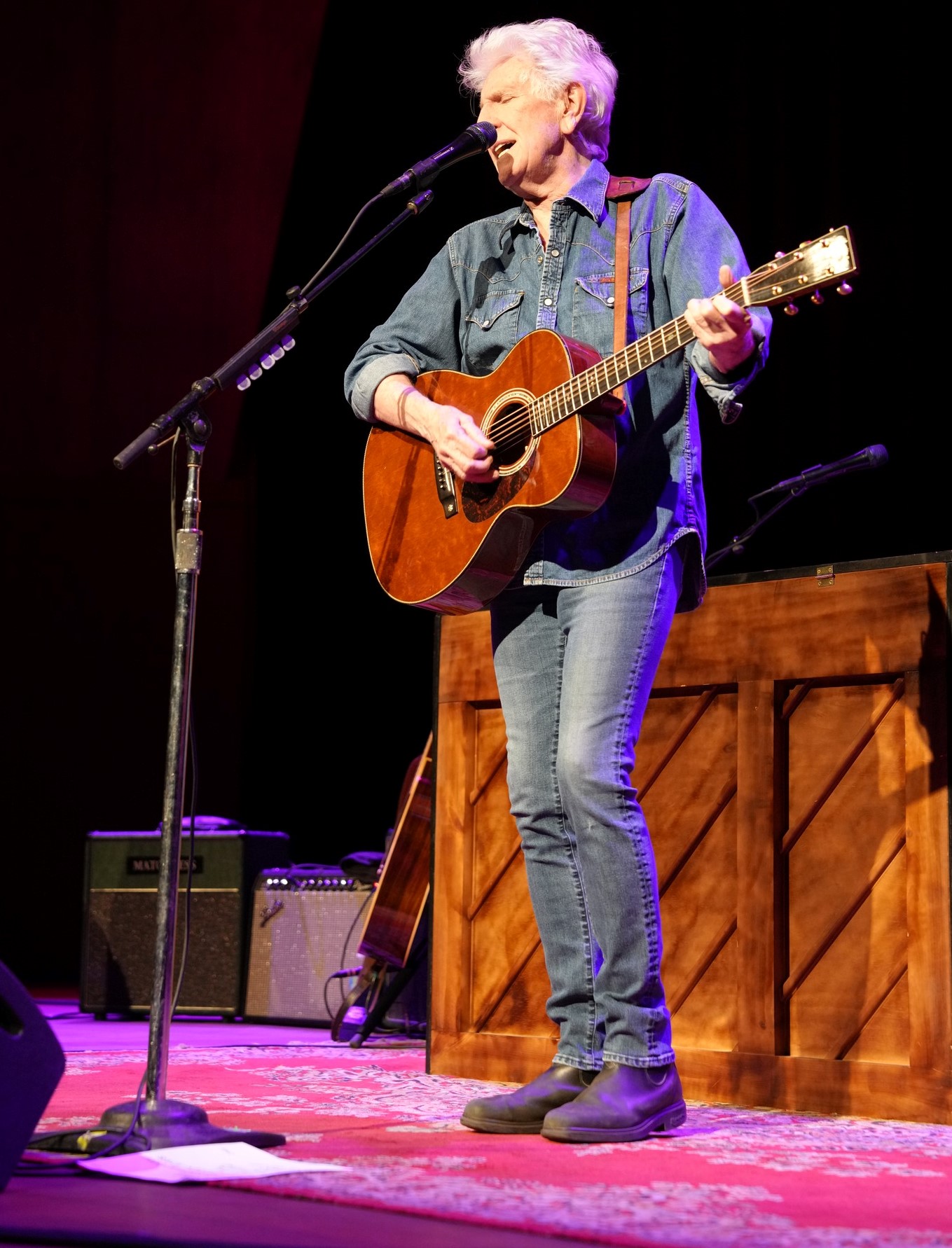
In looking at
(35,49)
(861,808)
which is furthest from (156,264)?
(861,808)

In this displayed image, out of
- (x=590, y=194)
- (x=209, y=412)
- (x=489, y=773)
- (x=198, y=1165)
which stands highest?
(x=209, y=412)

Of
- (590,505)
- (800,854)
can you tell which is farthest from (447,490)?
(800,854)

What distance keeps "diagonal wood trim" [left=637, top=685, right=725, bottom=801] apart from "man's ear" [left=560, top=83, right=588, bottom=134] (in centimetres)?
114

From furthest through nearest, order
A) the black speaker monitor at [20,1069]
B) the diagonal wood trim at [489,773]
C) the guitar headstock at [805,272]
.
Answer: the diagonal wood trim at [489,773], the guitar headstock at [805,272], the black speaker monitor at [20,1069]

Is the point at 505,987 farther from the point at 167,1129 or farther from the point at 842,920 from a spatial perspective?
the point at 167,1129

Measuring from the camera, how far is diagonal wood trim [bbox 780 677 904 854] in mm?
2814

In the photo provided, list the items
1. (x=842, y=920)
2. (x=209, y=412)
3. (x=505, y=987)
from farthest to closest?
(x=209, y=412)
(x=505, y=987)
(x=842, y=920)

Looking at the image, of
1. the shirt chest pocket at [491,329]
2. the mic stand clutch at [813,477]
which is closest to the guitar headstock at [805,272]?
the shirt chest pocket at [491,329]

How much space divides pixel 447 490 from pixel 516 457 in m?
0.18

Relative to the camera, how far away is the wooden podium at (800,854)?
8.89ft

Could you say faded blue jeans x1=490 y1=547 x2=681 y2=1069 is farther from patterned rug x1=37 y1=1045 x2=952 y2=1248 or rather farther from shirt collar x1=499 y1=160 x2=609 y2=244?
shirt collar x1=499 y1=160 x2=609 y2=244

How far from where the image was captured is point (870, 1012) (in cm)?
276

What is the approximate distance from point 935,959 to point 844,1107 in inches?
12.9

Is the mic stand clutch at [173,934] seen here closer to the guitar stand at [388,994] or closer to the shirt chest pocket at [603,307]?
the shirt chest pocket at [603,307]
